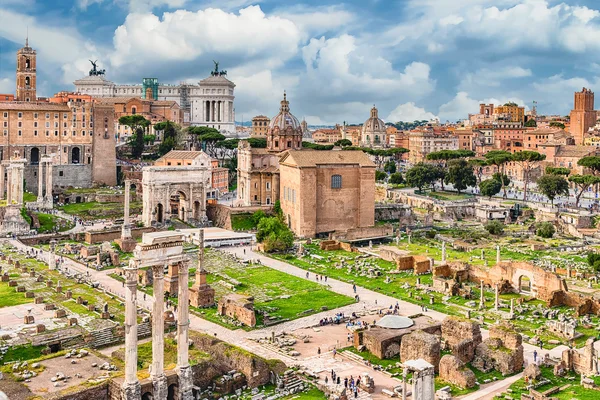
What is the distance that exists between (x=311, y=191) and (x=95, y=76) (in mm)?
79072

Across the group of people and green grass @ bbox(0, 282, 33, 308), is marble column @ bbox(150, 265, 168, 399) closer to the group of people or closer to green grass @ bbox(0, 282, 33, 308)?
the group of people

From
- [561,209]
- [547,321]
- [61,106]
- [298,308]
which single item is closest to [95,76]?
[61,106]

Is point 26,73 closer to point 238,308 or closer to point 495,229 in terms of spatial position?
point 495,229

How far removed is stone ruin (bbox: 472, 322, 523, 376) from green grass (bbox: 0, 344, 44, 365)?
1831cm

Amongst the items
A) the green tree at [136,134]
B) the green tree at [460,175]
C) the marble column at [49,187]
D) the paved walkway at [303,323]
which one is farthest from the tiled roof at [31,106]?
the green tree at [460,175]

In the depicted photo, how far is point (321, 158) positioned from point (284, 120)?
12603 millimetres

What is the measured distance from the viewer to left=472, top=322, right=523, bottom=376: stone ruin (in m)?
26.9

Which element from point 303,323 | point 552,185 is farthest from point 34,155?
point 552,185

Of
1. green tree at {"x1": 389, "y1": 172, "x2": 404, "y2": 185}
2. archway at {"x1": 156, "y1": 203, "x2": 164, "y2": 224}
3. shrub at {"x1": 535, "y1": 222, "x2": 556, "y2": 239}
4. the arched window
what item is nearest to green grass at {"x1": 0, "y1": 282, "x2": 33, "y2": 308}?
archway at {"x1": 156, "y1": 203, "x2": 164, "y2": 224}

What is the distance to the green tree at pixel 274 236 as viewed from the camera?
Answer: 49.6 m

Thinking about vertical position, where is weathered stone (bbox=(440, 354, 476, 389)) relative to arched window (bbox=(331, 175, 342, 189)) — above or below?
below

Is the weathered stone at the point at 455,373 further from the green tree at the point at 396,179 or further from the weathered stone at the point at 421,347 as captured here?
the green tree at the point at 396,179

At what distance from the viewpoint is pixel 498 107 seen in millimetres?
159625

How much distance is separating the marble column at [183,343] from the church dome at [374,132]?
115m
